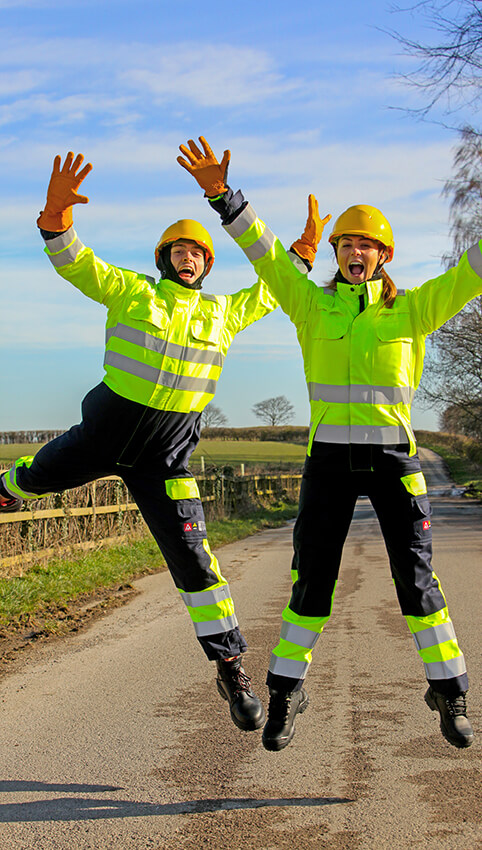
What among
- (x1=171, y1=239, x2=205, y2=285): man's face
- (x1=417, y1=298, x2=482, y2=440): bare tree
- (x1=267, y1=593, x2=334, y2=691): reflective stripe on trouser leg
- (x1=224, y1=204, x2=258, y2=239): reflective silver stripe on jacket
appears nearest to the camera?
(x1=267, y1=593, x2=334, y2=691): reflective stripe on trouser leg

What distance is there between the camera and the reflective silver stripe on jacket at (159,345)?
4.38m

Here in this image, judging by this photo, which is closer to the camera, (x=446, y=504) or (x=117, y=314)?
(x=117, y=314)

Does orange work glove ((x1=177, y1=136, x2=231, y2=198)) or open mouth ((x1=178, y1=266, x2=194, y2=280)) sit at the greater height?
orange work glove ((x1=177, y1=136, x2=231, y2=198))

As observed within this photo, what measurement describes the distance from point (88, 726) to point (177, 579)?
1.00 m

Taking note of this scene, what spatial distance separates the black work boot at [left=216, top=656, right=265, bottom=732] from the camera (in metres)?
4.12

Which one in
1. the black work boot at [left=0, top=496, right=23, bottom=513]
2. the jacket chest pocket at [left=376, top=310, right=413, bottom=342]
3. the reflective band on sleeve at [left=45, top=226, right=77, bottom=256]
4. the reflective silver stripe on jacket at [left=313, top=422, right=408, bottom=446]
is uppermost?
the reflective band on sleeve at [left=45, top=226, right=77, bottom=256]

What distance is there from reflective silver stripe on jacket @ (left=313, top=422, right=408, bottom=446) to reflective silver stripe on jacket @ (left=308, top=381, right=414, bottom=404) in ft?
0.39

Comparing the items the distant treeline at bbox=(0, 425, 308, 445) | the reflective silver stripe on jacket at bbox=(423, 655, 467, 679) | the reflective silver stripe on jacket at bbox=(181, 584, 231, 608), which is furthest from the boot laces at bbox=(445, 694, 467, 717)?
the distant treeline at bbox=(0, 425, 308, 445)

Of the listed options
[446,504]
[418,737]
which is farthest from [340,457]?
[446,504]

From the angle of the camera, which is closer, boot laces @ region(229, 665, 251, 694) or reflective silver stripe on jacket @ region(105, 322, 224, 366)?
boot laces @ region(229, 665, 251, 694)

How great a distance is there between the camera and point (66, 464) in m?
4.65

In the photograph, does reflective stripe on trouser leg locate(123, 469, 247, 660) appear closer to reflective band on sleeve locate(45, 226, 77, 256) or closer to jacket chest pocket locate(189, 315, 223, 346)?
jacket chest pocket locate(189, 315, 223, 346)

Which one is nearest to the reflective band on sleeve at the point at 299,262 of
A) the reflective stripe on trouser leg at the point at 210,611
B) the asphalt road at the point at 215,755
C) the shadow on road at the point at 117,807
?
the reflective stripe on trouser leg at the point at 210,611

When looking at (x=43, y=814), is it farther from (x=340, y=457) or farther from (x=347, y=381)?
(x=347, y=381)
